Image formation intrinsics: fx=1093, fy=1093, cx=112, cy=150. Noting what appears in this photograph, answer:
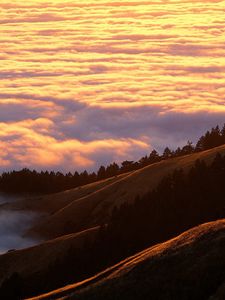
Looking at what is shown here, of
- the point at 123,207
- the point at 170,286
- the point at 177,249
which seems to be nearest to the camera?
the point at 170,286

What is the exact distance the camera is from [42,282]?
119 m

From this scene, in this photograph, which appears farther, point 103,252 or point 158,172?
point 158,172

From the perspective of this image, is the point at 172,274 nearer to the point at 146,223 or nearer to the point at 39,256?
the point at 39,256

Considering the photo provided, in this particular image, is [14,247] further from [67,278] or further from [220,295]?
[220,295]

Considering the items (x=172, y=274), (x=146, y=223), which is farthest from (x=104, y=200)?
(x=172, y=274)

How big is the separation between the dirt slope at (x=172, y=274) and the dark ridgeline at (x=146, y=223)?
21648 mm

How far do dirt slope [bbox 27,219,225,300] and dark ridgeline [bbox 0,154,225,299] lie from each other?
21.6m

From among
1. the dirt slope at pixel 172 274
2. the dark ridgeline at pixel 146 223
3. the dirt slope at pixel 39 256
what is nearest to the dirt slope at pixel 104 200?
the dark ridgeline at pixel 146 223

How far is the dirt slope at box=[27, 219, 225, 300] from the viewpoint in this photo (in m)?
81.4

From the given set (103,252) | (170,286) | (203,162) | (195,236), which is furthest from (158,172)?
(170,286)

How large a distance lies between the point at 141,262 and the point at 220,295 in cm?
1583

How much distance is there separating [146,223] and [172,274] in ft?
169

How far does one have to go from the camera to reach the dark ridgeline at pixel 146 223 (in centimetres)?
11962

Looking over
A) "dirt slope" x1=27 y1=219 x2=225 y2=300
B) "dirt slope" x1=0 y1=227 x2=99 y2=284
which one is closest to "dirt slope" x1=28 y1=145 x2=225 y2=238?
"dirt slope" x1=0 y1=227 x2=99 y2=284
